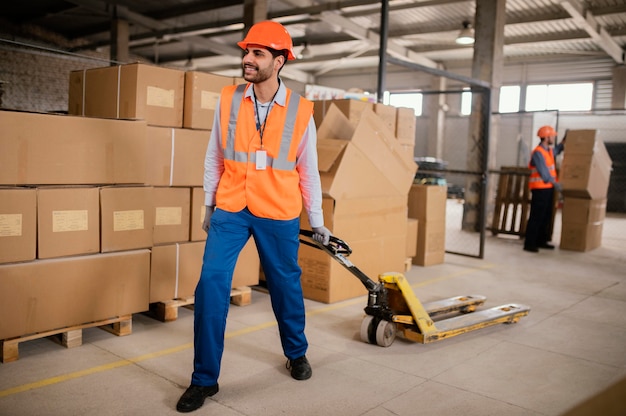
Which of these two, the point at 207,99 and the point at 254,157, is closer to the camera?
the point at 254,157

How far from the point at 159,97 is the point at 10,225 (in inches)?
57.9

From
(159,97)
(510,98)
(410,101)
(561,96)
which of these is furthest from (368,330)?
(410,101)

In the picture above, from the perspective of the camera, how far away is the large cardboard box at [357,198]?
16.1 feet

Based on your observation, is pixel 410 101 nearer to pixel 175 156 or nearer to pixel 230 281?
pixel 175 156

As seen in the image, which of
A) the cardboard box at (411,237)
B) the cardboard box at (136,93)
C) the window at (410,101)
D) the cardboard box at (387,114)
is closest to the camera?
the cardboard box at (136,93)

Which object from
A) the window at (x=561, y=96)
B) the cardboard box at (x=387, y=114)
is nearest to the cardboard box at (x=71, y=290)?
the cardboard box at (x=387, y=114)

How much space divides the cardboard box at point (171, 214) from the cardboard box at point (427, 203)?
3.35m

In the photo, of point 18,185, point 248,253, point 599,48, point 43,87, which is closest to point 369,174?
point 248,253

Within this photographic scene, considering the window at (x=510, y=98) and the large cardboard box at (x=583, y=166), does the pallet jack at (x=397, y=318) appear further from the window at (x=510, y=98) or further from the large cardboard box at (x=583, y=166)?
the window at (x=510, y=98)

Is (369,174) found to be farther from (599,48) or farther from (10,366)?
(599,48)

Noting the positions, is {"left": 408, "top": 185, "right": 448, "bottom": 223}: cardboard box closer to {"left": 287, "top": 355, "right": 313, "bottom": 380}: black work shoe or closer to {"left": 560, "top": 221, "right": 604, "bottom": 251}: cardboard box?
{"left": 560, "top": 221, "right": 604, "bottom": 251}: cardboard box

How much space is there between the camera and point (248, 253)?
494cm

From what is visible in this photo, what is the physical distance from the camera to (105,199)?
384 cm

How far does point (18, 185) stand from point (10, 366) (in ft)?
3.57
